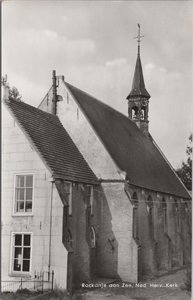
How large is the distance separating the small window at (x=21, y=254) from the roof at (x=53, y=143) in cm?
263

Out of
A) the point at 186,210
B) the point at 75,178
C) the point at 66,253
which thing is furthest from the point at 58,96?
the point at 186,210

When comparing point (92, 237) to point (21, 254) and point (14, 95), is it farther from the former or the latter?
point (14, 95)


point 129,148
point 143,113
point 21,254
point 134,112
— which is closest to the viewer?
point 21,254

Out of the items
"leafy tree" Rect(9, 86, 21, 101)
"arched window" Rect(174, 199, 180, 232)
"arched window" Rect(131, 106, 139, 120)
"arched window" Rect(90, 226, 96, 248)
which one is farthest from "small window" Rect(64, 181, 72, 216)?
"arched window" Rect(131, 106, 139, 120)

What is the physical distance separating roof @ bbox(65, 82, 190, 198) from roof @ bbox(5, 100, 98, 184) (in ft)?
4.96

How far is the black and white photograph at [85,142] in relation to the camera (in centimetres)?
1274

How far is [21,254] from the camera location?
15.0m

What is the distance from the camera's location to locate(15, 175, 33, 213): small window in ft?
49.0

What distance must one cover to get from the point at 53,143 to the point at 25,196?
3.46m

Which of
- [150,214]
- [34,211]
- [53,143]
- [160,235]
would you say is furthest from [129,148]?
[34,211]

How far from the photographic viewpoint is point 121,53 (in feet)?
45.1

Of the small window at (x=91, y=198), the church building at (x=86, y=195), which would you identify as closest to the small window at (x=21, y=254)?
the church building at (x=86, y=195)

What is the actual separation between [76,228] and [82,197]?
1315mm

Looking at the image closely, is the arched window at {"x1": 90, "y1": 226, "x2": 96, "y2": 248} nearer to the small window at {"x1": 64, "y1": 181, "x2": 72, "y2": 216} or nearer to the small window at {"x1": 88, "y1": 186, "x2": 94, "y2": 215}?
the small window at {"x1": 88, "y1": 186, "x2": 94, "y2": 215}
